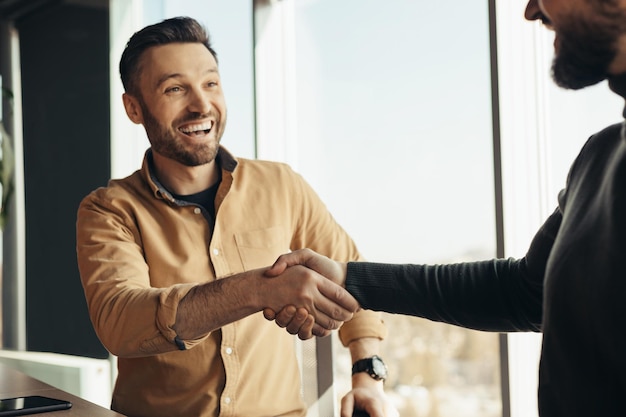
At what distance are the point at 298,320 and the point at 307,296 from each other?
2.8 inches

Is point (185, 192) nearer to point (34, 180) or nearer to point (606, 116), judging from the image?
point (606, 116)

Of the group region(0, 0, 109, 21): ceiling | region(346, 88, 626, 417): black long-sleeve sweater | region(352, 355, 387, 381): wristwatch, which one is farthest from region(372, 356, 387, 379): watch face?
region(0, 0, 109, 21): ceiling

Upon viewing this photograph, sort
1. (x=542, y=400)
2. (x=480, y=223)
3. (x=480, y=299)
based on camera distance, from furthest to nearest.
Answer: (x=480, y=223) → (x=480, y=299) → (x=542, y=400)

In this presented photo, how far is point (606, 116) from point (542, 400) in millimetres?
1580

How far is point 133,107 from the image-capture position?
7.87 feet

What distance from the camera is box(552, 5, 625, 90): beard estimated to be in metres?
1.21

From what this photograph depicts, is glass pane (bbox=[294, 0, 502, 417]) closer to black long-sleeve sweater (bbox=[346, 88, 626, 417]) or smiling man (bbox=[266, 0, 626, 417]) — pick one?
smiling man (bbox=[266, 0, 626, 417])

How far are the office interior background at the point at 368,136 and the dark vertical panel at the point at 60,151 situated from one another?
0.01 meters

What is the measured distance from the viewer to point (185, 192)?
88.5 inches

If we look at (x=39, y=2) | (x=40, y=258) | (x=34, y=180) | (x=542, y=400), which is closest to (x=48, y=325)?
(x=40, y=258)

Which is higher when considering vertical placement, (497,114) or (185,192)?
(497,114)

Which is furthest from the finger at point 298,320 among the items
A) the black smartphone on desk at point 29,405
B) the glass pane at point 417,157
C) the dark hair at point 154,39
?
the glass pane at point 417,157

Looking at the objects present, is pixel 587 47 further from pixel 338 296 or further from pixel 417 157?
pixel 417 157

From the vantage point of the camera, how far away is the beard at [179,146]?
7.23ft
